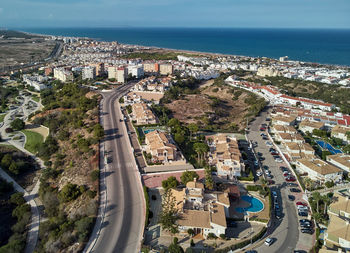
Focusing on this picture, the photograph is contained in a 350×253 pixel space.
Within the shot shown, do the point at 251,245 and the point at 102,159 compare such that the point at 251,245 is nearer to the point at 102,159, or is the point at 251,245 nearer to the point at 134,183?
the point at 134,183

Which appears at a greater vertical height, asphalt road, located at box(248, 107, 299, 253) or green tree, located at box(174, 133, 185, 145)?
green tree, located at box(174, 133, 185, 145)

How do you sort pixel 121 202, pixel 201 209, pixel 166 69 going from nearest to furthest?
pixel 201 209, pixel 121 202, pixel 166 69

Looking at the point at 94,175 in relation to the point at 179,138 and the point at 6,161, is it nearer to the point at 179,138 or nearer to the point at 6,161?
the point at 179,138

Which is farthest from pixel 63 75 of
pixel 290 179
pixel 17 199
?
pixel 290 179

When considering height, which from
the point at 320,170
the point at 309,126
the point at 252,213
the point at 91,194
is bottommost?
the point at 252,213

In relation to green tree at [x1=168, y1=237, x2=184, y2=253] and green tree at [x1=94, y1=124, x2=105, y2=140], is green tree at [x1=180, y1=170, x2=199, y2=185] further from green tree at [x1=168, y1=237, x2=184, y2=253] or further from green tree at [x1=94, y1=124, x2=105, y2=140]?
green tree at [x1=94, y1=124, x2=105, y2=140]

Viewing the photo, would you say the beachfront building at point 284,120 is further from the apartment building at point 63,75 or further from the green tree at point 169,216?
the apartment building at point 63,75

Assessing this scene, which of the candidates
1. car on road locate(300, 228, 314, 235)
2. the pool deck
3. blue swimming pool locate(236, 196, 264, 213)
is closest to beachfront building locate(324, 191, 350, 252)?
car on road locate(300, 228, 314, 235)
